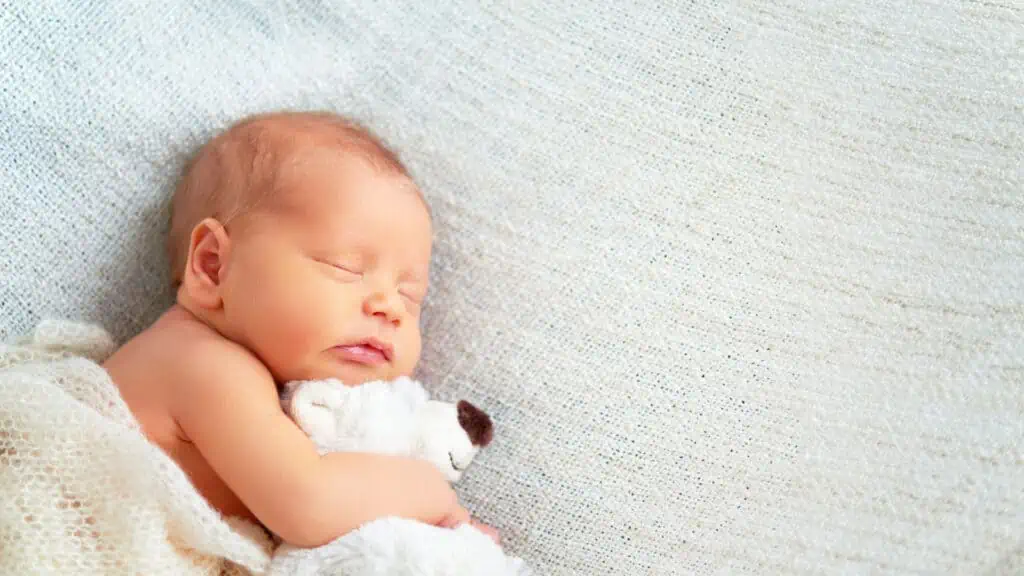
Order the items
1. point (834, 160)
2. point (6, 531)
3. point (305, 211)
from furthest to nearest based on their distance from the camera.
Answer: point (834, 160) → point (305, 211) → point (6, 531)

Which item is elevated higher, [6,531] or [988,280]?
[988,280]

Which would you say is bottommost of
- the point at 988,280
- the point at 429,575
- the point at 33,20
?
the point at 429,575

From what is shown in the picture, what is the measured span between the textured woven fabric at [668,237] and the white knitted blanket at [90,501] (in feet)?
0.85

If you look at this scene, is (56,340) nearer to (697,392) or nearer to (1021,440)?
(697,392)

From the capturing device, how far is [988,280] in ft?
3.65

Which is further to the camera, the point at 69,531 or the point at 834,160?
the point at 834,160

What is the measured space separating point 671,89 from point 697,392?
38 centimetres

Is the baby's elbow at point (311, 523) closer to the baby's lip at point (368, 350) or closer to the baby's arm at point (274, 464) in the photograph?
the baby's arm at point (274, 464)

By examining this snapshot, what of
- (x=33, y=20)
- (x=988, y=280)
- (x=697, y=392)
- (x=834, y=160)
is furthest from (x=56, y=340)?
(x=988, y=280)

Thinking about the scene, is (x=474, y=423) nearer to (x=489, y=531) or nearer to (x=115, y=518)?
(x=489, y=531)

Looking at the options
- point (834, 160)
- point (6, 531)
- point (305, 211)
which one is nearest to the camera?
point (6, 531)

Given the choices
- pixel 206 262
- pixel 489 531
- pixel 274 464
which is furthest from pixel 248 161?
pixel 489 531

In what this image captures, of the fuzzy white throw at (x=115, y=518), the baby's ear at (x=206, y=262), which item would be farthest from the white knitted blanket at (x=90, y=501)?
the baby's ear at (x=206, y=262)

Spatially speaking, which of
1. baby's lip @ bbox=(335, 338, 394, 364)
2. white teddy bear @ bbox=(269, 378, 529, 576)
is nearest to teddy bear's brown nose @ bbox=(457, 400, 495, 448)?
white teddy bear @ bbox=(269, 378, 529, 576)
